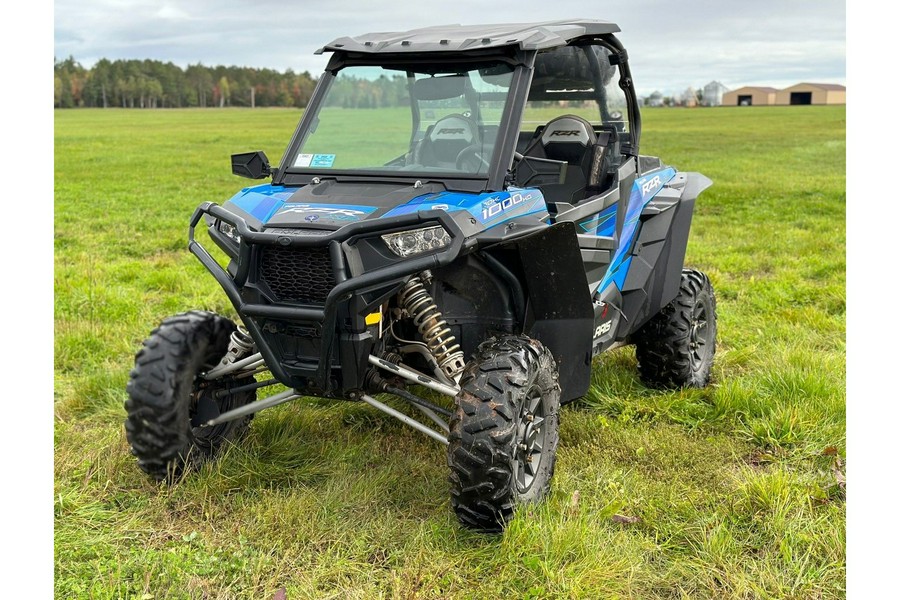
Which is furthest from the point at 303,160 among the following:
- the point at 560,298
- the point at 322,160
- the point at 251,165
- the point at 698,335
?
the point at 698,335

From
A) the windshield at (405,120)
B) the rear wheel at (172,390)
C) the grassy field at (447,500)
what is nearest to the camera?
the grassy field at (447,500)

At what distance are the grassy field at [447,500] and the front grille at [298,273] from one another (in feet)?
3.14

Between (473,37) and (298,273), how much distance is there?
1.43 metres

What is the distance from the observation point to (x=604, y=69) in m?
5.36

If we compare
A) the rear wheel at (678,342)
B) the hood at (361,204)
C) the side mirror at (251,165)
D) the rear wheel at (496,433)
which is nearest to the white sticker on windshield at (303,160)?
the side mirror at (251,165)

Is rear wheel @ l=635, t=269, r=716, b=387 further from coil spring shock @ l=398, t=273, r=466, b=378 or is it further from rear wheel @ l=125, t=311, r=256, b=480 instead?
rear wheel @ l=125, t=311, r=256, b=480

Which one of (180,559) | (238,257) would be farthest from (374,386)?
(180,559)

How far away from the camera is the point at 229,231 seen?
4094mm

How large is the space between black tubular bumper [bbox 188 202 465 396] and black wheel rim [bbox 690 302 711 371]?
8.84 ft

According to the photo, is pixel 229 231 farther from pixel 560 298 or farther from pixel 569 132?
pixel 569 132

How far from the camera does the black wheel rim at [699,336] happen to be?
19.1ft

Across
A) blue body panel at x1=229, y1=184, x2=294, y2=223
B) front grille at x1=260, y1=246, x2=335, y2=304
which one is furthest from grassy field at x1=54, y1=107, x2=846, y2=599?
blue body panel at x1=229, y1=184, x2=294, y2=223

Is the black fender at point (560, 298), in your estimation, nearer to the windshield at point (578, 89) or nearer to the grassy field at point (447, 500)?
the grassy field at point (447, 500)

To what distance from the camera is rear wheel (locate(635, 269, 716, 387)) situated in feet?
18.4
